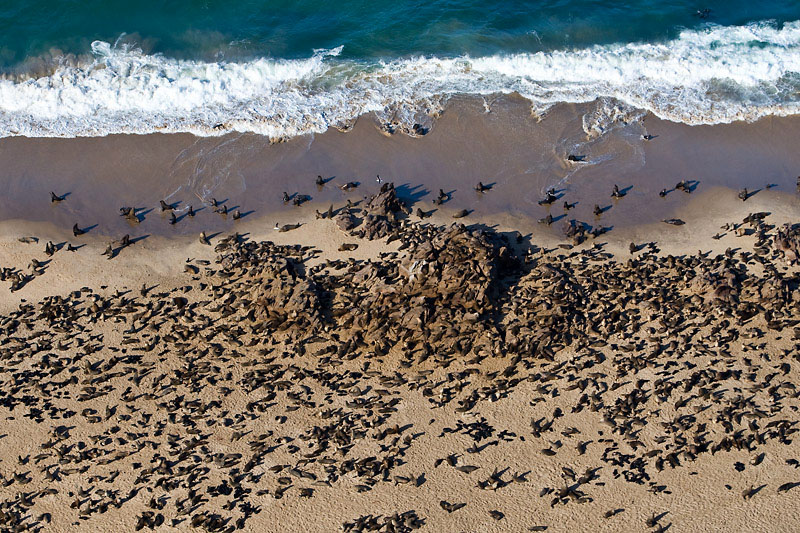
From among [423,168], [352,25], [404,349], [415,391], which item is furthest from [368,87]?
[415,391]

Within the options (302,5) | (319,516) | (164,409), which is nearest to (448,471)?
(319,516)

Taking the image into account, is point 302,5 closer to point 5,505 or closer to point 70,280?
point 70,280

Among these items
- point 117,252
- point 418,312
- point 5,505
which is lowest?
point 5,505

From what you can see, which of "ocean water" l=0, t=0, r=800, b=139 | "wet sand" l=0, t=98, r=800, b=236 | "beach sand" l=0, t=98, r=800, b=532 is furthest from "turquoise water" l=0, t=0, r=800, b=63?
"beach sand" l=0, t=98, r=800, b=532

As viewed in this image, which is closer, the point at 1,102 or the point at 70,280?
the point at 70,280

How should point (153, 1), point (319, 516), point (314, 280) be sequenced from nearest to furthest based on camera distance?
point (319, 516)
point (314, 280)
point (153, 1)

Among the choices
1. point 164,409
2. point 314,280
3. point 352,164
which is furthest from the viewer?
point 352,164

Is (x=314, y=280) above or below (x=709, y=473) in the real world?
above

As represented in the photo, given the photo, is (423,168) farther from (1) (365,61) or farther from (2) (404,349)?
(2) (404,349)
